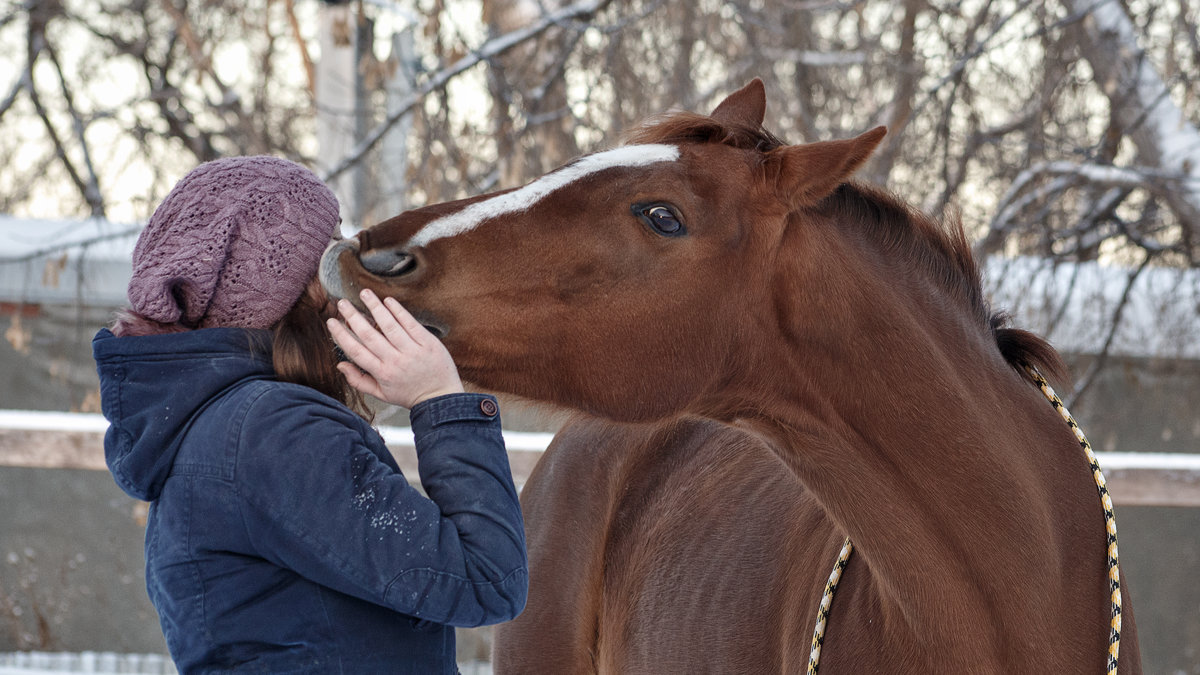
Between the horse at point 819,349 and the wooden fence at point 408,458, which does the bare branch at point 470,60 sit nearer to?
the wooden fence at point 408,458

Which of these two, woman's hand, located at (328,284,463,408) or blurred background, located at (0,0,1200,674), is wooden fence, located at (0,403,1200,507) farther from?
woman's hand, located at (328,284,463,408)

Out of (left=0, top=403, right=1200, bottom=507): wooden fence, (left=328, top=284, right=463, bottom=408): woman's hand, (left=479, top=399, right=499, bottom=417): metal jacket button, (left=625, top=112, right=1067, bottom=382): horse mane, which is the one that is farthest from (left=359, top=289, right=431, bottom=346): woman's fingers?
(left=0, top=403, right=1200, bottom=507): wooden fence

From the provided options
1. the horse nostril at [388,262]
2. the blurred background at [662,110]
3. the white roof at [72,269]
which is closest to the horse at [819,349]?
the horse nostril at [388,262]

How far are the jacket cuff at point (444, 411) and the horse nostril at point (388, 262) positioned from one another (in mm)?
198

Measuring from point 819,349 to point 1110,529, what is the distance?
0.62 metres

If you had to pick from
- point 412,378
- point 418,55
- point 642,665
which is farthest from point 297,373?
point 418,55

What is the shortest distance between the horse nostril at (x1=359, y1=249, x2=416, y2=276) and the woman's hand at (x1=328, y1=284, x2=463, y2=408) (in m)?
0.05

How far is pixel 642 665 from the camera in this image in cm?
258

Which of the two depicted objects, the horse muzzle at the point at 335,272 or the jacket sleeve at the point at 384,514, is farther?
the horse muzzle at the point at 335,272

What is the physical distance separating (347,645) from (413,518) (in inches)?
9.7

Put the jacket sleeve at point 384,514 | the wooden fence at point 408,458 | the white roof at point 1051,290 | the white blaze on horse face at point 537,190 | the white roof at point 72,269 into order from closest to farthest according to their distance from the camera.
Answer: the jacket sleeve at point 384,514 → the white blaze on horse face at point 537,190 → the wooden fence at point 408,458 → the white roof at point 1051,290 → the white roof at point 72,269

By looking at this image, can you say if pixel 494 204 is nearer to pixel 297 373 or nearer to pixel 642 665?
pixel 297 373

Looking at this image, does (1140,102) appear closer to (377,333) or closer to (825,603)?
(825,603)

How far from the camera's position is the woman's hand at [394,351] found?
141cm
